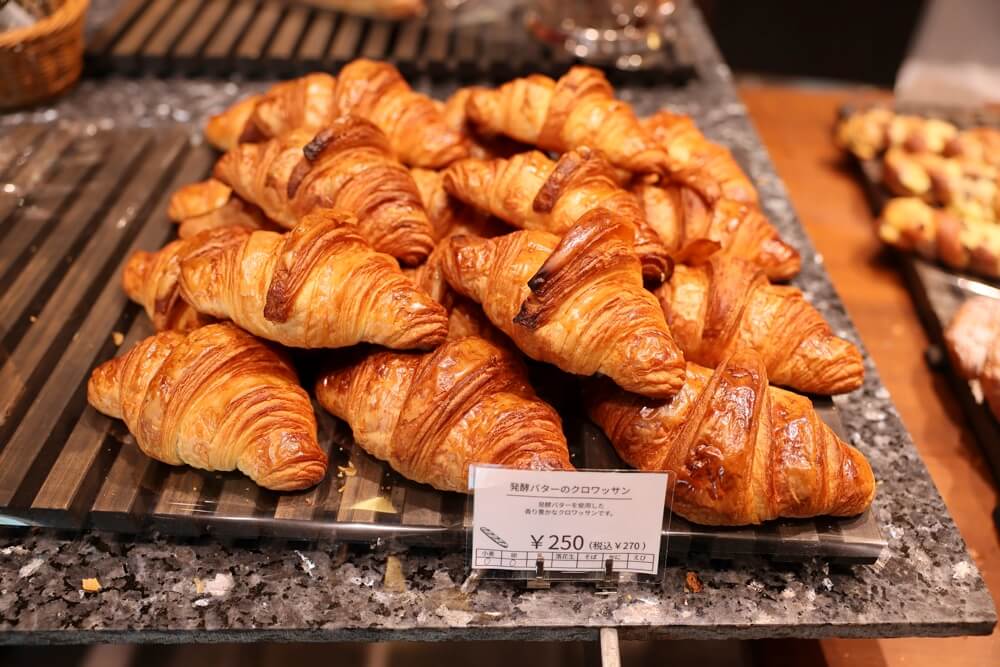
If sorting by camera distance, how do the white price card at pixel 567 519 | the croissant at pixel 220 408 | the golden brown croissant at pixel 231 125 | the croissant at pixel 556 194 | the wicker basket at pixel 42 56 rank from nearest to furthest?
the white price card at pixel 567 519, the croissant at pixel 220 408, the croissant at pixel 556 194, the golden brown croissant at pixel 231 125, the wicker basket at pixel 42 56

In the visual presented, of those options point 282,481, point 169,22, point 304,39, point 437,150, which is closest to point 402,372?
point 282,481

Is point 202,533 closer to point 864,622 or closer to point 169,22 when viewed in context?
point 864,622

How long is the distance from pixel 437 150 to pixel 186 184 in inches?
27.7

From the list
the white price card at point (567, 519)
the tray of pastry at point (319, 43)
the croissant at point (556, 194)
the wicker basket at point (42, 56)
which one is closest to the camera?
the white price card at point (567, 519)

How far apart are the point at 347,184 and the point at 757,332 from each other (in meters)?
0.79

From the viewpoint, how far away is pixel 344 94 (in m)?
1.84

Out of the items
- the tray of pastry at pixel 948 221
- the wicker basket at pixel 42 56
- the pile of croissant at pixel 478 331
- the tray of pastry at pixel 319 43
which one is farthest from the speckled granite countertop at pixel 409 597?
the tray of pastry at pixel 319 43

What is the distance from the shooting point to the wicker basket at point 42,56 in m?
2.35

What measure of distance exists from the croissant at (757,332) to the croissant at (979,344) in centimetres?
41

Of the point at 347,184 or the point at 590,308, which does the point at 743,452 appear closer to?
the point at 590,308

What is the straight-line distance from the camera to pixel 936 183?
2.35 metres

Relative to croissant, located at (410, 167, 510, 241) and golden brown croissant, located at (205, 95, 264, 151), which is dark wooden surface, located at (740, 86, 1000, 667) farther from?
golden brown croissant, located at (205, 95, 264, 151)

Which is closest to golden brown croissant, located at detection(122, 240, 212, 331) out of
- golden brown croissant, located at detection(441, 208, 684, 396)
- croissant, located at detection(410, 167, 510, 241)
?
croissant, located at detection(410, 167, 510, 241)

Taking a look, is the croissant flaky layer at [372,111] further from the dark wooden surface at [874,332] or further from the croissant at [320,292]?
the dark wooden surface at [874,332]
